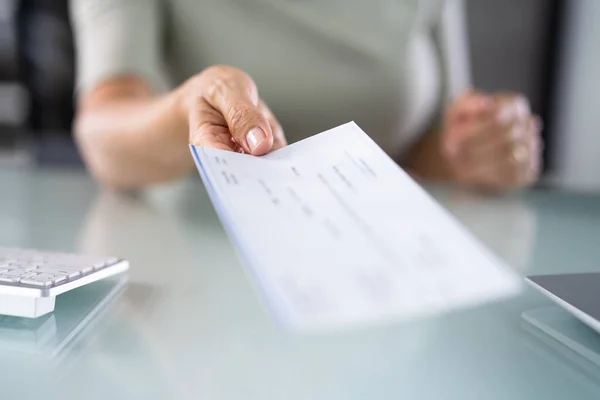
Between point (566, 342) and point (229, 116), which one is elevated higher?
point (229, 116)

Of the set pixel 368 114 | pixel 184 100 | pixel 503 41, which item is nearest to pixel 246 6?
pixel 368 114

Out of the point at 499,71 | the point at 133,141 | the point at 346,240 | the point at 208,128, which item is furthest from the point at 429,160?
the point at 499,71

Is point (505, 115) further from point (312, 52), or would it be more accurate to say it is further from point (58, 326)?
point (58, 326)

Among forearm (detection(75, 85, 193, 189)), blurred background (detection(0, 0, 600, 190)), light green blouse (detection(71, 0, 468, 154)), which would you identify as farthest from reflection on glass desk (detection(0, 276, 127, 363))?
blurred background (detection(0, 0, 600, 190))

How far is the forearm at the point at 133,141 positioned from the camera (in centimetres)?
63

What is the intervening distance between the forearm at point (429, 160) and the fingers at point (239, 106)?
2.71 feet

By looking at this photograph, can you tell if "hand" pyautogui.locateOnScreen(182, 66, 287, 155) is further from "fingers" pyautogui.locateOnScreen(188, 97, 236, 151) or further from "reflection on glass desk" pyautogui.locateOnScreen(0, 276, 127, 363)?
"reflection on glass desk" pyautogui.locateOnScreen(0, 276, 127, 363)

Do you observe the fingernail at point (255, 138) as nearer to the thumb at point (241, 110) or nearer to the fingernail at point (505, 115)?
the thumb at point (241, 110)

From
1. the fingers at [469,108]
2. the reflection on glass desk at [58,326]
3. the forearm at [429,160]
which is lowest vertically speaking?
the reflection on glass desk at [58,326]

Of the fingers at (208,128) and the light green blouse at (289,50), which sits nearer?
the fingers at (208,128)

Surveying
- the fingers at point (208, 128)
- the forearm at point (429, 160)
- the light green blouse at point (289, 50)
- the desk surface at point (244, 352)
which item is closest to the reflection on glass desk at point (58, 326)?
the desk surface at point (244, 352)

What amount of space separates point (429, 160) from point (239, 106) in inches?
36.0

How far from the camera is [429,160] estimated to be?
4.00ft

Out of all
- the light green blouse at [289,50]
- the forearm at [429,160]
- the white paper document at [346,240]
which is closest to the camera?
the white paper document at [346,240]
